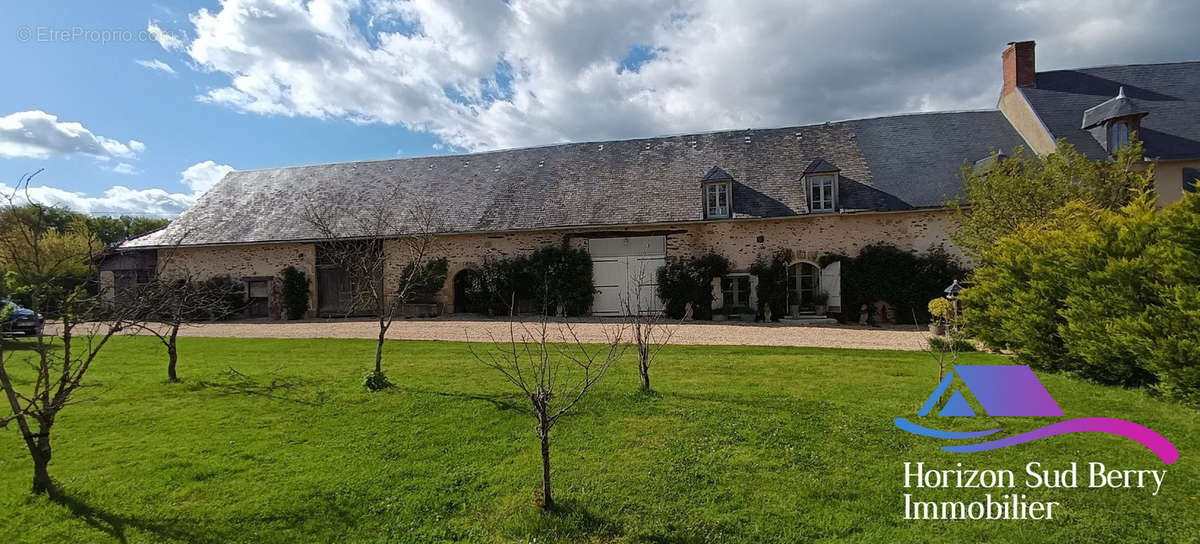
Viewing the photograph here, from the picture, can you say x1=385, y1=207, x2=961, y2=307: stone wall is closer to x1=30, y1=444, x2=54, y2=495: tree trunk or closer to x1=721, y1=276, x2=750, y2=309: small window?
x1=721, y1=276, x2=750, y2=309: small window

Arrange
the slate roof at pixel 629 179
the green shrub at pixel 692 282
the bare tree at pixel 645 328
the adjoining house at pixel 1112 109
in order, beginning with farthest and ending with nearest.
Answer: the slate roof at pixel 629 179, the green shrub at pixel 692 282, the adjoining house at pixel 1112 109, the bare tree at pixel 645 328

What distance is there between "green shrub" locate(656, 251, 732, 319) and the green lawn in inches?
334

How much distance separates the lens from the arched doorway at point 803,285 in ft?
50.9

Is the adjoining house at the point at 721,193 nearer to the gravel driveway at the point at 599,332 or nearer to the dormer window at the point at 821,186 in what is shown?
the dormer window at the point at 821,186

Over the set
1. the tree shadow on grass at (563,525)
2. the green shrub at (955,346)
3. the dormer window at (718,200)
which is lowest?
the tree shadow on grass at (563,525)

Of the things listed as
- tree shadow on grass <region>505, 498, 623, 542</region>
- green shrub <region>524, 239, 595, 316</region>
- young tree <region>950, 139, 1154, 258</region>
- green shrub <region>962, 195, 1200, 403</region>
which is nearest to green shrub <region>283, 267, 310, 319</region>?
green shrub <region>524, 239, 595, 316</region>

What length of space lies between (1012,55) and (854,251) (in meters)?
8.96

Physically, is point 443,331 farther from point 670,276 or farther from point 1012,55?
point 1012,55

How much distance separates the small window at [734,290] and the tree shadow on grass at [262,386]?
11512mm

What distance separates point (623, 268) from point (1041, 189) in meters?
10.1

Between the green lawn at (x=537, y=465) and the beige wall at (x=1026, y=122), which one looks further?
the beige wall at (x=1026, y=122)

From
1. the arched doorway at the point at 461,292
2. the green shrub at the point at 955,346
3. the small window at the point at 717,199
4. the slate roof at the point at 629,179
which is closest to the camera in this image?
the green shrub at the point at 955,346

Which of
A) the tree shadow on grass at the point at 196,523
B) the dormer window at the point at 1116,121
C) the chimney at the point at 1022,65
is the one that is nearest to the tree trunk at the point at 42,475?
the tree shadow on grass at the point at 196,523

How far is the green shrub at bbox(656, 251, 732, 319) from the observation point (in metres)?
15.6
